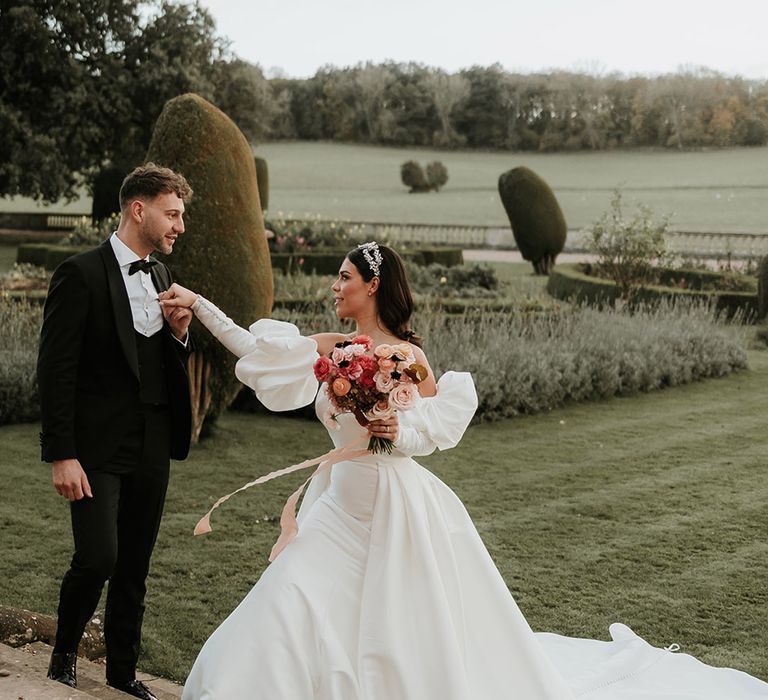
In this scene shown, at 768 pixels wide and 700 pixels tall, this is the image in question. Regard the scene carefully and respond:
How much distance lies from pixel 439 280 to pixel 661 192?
32.4m

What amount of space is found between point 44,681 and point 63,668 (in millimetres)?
475

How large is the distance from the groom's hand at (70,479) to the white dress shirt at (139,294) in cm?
49

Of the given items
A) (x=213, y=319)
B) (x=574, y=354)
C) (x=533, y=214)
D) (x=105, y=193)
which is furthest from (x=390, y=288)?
(x=105, y=193)

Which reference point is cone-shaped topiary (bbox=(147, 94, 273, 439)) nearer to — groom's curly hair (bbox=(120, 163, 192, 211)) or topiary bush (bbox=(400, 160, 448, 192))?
groom's curly hair (bbox=(120, 163, 192, 211))

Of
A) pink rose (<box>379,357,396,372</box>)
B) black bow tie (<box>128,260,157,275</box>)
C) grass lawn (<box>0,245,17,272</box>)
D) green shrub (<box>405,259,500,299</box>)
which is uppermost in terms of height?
black bow tie (<box>128,260,157,275</box>)

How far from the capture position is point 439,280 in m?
17.0

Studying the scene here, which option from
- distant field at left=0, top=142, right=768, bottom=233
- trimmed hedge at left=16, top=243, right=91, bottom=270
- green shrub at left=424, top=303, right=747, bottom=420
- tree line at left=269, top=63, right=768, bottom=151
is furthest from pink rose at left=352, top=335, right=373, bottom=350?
tree line at left=269, top=63, right=768, bottom=151

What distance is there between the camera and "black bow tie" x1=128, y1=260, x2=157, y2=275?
3381 millimetres

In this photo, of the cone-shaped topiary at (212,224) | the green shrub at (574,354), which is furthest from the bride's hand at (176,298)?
the green shrub at (574,354)

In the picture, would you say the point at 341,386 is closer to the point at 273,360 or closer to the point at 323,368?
the point at 323,368

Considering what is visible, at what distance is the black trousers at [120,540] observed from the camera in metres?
3.31

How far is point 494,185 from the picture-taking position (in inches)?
2016

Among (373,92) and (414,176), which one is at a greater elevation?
(373,92)

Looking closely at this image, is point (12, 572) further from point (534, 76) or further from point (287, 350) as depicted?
point (534, 76)
